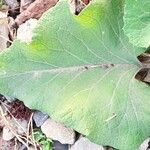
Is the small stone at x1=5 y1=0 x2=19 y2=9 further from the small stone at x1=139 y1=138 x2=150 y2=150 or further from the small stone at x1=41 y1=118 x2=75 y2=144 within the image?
the small stone at x1=139 y1=138 x2=150 y2=150

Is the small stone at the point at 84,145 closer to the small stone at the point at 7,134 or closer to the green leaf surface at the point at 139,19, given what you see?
the small stone at the point at 7,134

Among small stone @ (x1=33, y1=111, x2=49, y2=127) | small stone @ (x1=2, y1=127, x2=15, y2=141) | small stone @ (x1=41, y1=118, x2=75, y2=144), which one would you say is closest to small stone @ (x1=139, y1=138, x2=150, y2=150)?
small stone @ (x1=41, y1=118, x2=75, y2=144)

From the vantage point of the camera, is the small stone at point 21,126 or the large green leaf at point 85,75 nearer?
the large green leaf at point 85,75

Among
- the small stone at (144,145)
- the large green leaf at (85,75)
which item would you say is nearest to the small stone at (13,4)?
the large green leaf at (85,75)

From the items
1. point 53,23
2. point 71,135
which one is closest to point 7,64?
point 53,23

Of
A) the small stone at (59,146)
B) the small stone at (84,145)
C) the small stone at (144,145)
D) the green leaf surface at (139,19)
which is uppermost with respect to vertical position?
the green leaf surface at (139,19)

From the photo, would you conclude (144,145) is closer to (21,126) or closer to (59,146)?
(59,146)
